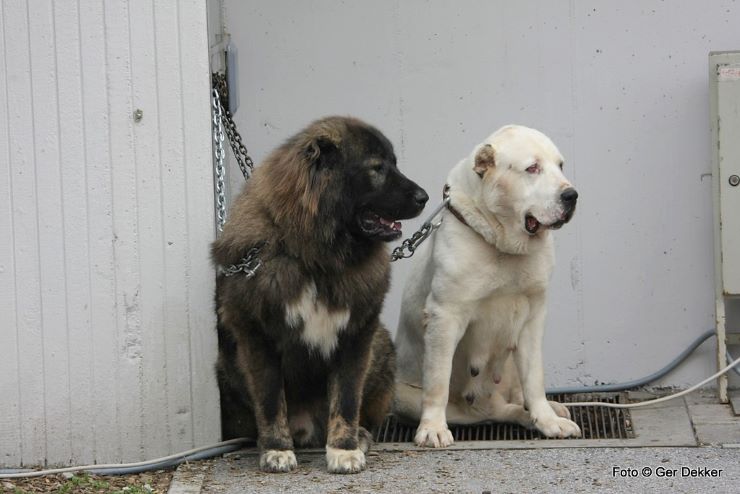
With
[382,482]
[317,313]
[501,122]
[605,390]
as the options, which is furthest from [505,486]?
[501,122]

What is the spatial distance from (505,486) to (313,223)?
1.25 metres

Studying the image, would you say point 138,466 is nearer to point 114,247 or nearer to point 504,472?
point 114,247

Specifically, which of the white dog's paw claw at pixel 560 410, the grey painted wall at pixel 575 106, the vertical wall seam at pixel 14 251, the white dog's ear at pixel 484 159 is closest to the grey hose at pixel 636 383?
the grey painted wall at pixel 575 106

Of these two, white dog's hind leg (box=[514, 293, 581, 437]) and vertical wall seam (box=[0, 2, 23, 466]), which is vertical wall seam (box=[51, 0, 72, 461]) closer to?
vertical wall seam (box=[0, 2, 23, 466])

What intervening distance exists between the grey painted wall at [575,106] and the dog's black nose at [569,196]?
131 centimetres

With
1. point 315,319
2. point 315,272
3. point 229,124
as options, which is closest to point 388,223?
point 315,272

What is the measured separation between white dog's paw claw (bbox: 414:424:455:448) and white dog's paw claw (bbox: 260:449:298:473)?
0.64 m

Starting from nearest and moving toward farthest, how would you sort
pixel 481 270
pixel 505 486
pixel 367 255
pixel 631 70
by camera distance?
pixel 505 486 → pixel 367 255 → pixel 481 270 → pixel 631 70

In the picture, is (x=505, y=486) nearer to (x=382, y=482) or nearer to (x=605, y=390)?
(x=382, y=482)

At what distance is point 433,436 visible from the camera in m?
5.01

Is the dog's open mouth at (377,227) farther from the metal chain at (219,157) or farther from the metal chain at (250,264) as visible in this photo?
the metal chain at (219,157)

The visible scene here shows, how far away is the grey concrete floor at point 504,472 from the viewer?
4297 mm

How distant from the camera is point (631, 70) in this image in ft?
19.5

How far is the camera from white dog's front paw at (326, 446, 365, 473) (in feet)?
15.0
